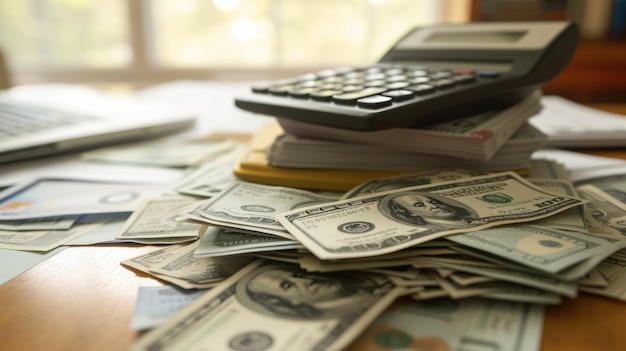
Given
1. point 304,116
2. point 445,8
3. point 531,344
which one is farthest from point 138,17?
point 531,344

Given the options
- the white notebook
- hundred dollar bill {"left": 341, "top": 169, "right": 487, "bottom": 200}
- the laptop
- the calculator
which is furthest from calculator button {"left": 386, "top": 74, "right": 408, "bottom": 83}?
the laptop

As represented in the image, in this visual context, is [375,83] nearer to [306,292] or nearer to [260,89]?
[260,89]

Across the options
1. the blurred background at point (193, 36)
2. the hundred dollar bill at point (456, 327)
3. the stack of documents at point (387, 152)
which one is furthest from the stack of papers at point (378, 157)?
the blurred background at point (193, 36)

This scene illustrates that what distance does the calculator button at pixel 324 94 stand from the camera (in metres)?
0.53

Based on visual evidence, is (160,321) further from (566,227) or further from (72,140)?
(72,140)

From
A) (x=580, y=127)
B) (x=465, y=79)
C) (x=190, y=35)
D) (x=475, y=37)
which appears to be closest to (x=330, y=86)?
(x=465, y=79)

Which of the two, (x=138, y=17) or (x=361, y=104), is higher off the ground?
(x=138, y=17)

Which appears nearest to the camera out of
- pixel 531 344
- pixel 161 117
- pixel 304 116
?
pixel 531 344

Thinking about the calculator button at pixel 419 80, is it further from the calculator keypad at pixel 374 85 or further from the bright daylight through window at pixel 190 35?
the bright daylight through window at pixel 190 35

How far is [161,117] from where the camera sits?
837 mm

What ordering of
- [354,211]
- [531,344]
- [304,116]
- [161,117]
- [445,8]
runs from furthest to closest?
[445,8] < [161,117] < [304,116] < [354,211] < [531,344]

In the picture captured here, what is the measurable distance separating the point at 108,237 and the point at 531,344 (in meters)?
0.32

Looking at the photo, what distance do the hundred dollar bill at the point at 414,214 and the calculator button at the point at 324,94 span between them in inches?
5.0

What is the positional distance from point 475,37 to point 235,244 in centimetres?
46
